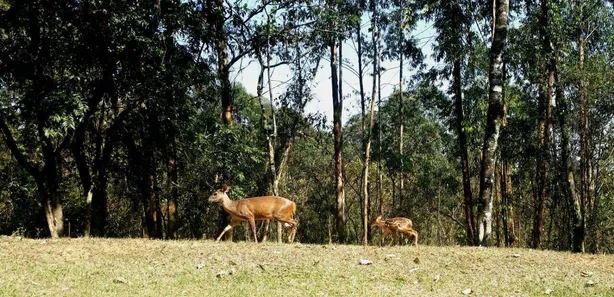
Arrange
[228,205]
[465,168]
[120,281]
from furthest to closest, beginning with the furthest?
[465,168]
[228,205]
[120,281]

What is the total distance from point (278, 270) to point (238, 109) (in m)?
20.4

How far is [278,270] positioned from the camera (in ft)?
39.1

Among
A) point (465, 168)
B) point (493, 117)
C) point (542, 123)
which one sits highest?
point (542, 123)

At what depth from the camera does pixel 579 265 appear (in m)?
13.6

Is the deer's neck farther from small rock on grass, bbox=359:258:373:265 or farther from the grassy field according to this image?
small rock on grass, bbox=359:258:373:265

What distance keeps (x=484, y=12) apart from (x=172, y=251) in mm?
18115

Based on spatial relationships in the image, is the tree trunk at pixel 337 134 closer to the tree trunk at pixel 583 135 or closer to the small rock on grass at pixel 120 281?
the tree trunk at pixel 583 135

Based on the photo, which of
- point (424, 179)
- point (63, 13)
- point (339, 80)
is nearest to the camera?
point (63, 13)

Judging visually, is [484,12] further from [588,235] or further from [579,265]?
[588,235]

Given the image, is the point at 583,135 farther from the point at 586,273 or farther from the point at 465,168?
the point at 586,273

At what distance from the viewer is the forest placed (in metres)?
16.0

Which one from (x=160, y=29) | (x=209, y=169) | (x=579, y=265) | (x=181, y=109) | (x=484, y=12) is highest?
(x=484, y=12)

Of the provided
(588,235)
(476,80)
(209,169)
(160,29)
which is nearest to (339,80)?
(476,80)

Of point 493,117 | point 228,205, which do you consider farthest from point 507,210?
point 228,205
